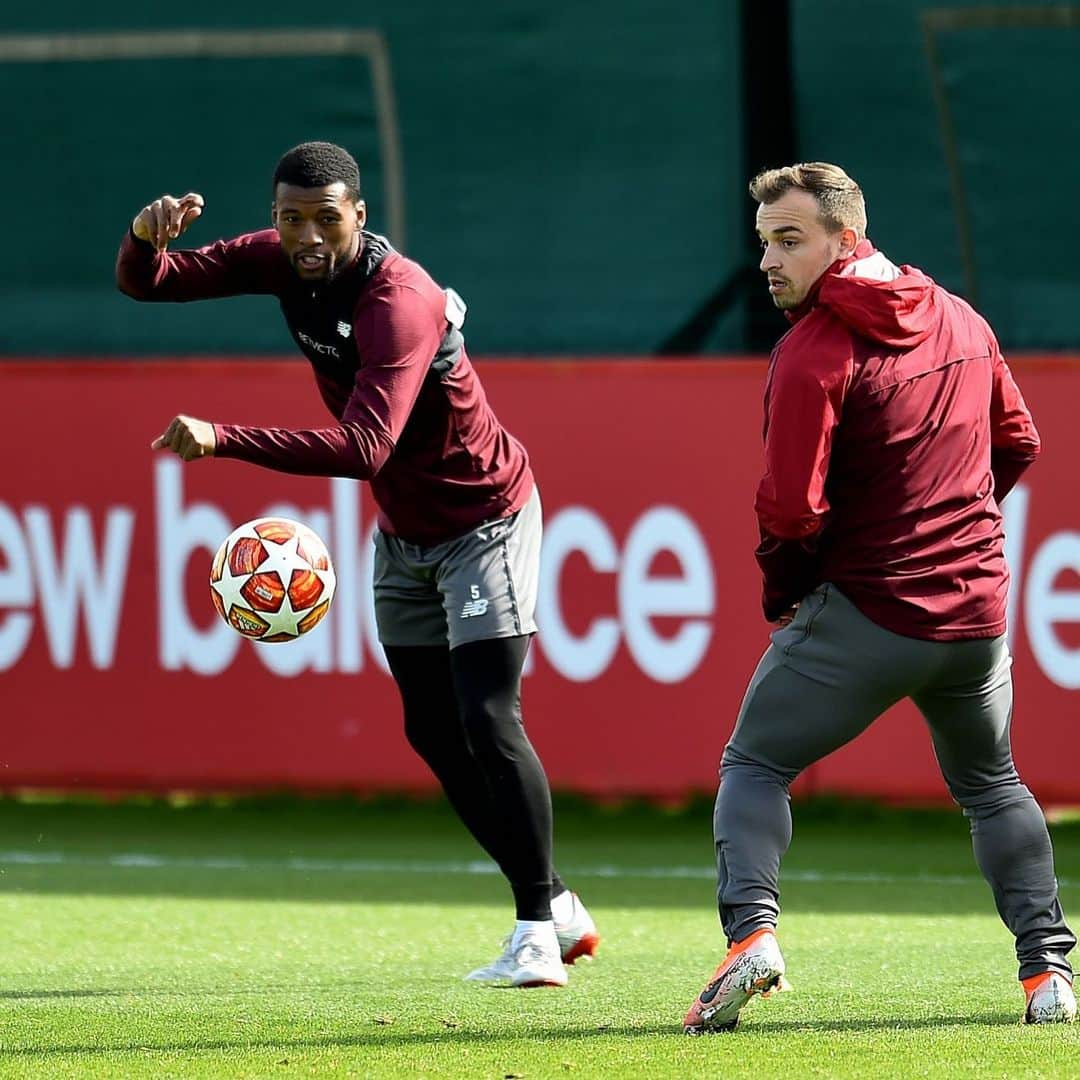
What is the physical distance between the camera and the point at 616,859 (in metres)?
9.60

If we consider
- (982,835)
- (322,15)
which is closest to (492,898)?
(982,835)

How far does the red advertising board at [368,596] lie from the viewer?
9914mm

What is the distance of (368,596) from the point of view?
1043cm

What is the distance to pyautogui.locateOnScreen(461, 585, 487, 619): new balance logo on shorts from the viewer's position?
6.63 m

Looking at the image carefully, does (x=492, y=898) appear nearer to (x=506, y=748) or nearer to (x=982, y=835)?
(x=506, y=748)

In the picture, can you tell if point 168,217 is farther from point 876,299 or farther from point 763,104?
point 763,104

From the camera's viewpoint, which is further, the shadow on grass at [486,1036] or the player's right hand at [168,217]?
the player's right hand at [168,217]

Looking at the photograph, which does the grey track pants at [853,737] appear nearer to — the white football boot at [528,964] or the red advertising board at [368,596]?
the white football boot at [528,964]

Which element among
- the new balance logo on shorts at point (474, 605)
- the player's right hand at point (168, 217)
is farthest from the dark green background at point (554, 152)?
the player's right hand at point (168, 217)

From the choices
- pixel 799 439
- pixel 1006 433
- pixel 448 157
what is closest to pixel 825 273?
pixel 799 439

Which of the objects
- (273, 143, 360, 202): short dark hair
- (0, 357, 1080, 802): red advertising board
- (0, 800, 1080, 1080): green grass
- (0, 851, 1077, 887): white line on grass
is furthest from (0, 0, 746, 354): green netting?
(273, 143, 360, 202): short dark hair

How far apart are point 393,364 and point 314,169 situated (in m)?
0.57

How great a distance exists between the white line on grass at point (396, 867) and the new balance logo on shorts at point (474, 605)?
107 inches

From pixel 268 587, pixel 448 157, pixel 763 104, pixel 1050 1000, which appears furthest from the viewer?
pixel 448 157
